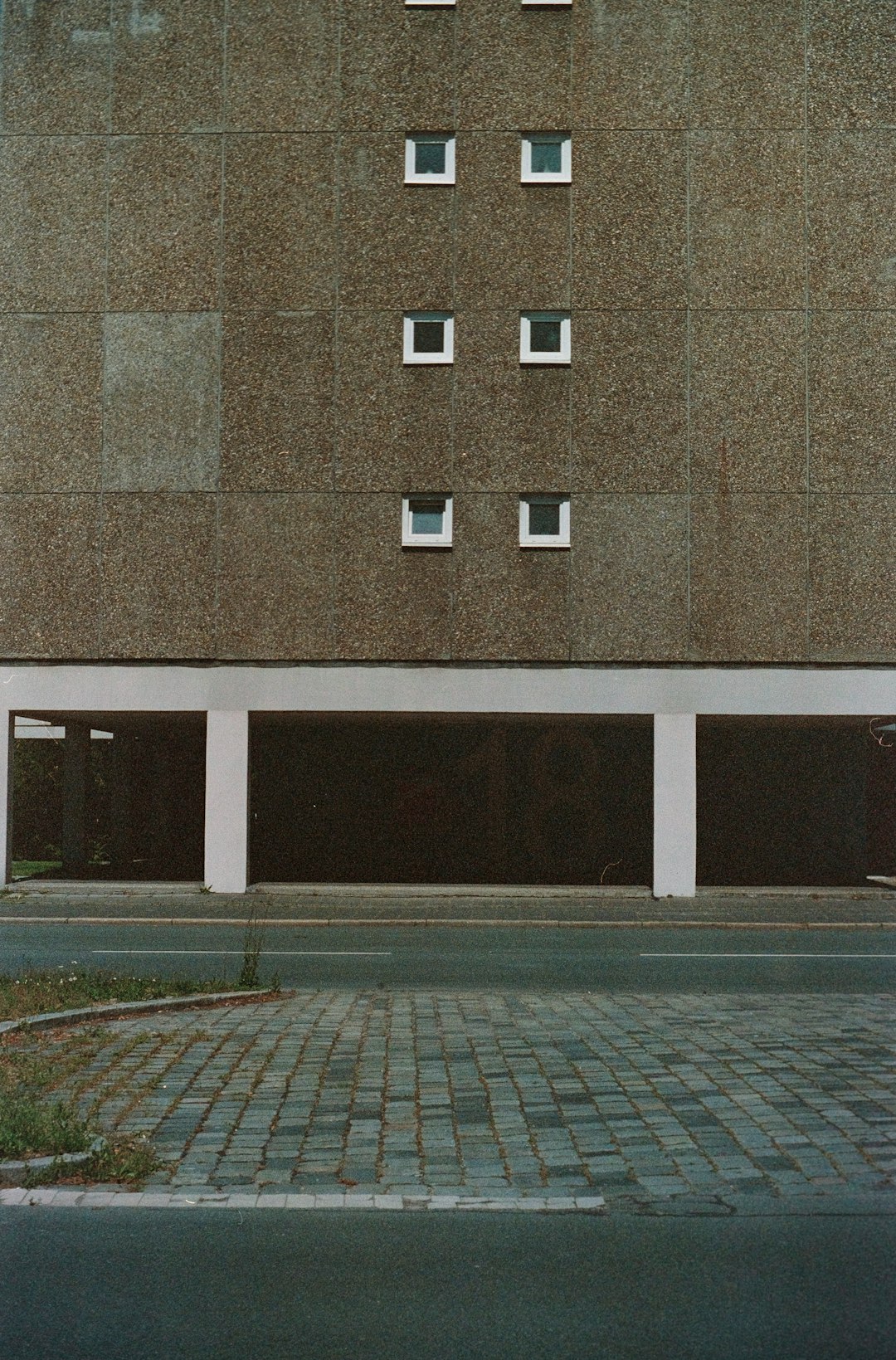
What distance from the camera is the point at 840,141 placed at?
2500cm

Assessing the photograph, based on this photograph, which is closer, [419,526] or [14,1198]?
[14,1198]

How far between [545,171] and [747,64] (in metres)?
3.74

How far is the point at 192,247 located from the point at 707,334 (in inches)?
339

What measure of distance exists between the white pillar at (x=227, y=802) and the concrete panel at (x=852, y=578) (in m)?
9.38

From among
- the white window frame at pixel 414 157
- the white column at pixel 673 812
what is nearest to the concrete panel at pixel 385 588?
the white column at pixel 673 812

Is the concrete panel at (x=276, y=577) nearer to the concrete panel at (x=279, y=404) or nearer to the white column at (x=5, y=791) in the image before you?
the concrete panel at (x=279, y=404)

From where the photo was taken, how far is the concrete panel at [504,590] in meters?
24.7

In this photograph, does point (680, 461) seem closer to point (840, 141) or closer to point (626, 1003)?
point (840, 141)

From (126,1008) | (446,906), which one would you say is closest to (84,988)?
(126,1008)

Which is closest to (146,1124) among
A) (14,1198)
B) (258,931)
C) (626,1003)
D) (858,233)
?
(14,1198)

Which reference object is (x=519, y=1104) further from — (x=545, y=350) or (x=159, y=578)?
(x=545, y=350)

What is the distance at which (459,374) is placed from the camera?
24969 mm

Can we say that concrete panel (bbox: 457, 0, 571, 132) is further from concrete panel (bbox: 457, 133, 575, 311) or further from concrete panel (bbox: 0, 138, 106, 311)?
concrete panel (bbox: 0, 138, 106, 311)

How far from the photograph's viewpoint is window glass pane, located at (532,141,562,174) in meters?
25.2
